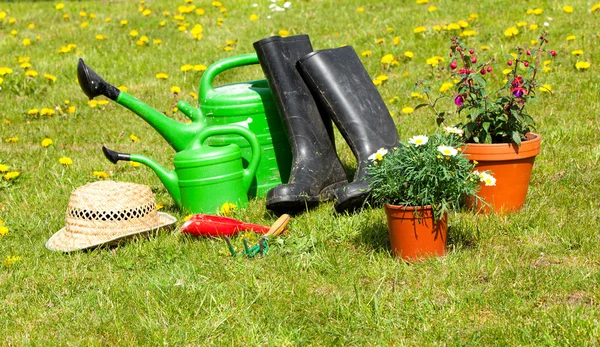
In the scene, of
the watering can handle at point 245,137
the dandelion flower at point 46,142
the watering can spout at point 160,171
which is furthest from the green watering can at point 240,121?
the dandelion flower at point 46,142

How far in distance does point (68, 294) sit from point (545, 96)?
330 cm

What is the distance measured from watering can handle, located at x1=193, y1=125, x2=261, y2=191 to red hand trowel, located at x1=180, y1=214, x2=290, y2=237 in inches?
17.5

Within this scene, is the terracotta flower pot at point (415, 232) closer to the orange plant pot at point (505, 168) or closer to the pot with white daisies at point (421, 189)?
the pot with white daisies at point (421, 189)

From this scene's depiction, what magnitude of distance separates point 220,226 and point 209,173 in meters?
0.43

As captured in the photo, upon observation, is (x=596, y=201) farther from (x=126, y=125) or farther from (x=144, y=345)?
(x=126, y=125)

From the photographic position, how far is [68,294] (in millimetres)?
2777

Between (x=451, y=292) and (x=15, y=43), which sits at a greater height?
(x=15, y=43)

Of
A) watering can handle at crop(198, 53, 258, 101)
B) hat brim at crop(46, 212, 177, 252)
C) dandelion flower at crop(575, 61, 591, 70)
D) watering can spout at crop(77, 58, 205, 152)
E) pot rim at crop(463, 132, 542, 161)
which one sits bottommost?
dandelion flower at crop(575, 61, 591, 70)

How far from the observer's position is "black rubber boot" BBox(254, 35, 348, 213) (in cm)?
345

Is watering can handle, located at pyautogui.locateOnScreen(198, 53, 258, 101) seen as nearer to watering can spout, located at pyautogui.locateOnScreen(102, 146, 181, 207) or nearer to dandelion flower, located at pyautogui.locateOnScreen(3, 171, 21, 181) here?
watering can spout, located at pyautogui.locateOnScreen(102, 146, 181, 207)

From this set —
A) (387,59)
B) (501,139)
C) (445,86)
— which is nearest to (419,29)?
(387,59)

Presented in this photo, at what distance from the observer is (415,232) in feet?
8.91

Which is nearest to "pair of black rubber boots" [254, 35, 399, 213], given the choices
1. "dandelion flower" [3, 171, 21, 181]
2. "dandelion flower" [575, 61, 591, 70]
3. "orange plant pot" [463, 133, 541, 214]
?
"orange plant pot" [463, 133, 541, 214]

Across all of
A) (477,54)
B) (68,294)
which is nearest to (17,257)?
(68,294)
